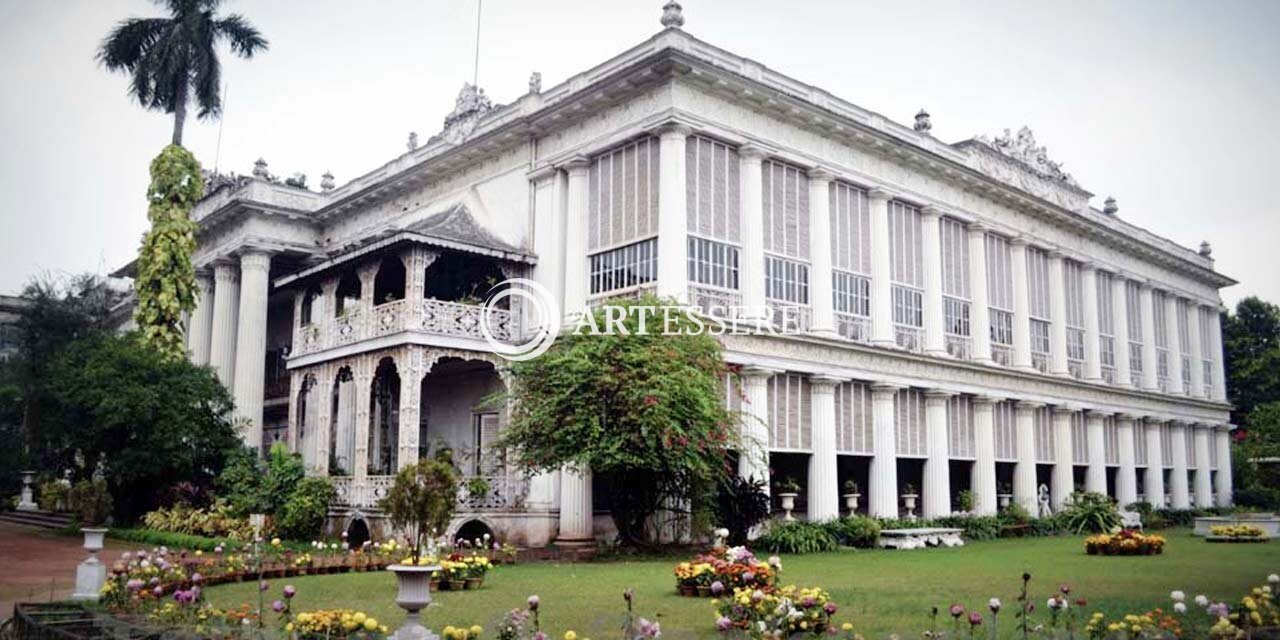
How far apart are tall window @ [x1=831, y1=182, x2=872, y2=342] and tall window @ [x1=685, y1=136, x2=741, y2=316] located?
4063 millimetres

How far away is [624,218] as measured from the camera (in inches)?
994

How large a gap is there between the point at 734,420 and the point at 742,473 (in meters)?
3.00

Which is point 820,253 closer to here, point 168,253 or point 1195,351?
point 168,253

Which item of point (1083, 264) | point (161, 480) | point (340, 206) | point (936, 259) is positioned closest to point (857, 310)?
point (936, 259)

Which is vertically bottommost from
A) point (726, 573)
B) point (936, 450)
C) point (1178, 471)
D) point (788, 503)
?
point (726, 573)

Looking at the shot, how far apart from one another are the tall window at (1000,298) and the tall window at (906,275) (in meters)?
4.12

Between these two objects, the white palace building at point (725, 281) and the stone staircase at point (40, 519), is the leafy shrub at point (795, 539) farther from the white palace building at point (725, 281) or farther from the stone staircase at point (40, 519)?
the stone staircase at point (40, 519)

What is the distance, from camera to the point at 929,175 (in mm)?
31672

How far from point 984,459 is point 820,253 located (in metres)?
9.71

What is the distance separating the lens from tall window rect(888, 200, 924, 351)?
3033 cm

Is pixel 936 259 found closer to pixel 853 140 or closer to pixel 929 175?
pixel 929 175

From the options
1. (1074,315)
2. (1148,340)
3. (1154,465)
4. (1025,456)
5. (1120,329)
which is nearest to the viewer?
(1025,456)

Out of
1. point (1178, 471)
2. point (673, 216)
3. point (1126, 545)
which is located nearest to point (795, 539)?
point (1126, 545)

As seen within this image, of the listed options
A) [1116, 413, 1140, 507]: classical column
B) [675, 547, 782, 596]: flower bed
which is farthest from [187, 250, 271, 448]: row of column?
[1116, 413, 1140, 507]: classical column
